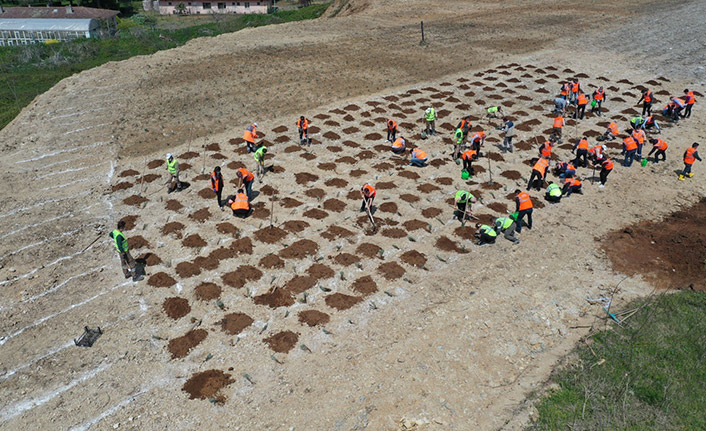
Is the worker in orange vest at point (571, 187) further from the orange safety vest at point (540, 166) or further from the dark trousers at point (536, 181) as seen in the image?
the orange safety vest at point (540, 166)

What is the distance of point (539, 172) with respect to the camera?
2006cm

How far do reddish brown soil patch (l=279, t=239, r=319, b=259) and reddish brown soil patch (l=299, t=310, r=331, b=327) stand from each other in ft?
9.75

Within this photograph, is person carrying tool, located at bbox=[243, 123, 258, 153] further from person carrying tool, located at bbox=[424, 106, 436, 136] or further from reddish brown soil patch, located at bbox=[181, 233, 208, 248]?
person carrying tool, located at bbox=[424, 106, 436, 136]

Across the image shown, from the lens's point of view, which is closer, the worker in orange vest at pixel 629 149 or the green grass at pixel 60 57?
the worker in orange vest at pixel 629 149

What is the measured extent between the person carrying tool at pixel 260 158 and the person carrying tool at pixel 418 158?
683 centimetres

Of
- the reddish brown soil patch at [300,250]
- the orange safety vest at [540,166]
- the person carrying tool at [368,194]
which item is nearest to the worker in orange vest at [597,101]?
the orange safety vest at [540,166]

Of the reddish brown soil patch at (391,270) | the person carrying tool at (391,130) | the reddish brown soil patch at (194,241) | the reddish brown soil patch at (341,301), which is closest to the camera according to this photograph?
the reddish brown soil patch at (341,301)

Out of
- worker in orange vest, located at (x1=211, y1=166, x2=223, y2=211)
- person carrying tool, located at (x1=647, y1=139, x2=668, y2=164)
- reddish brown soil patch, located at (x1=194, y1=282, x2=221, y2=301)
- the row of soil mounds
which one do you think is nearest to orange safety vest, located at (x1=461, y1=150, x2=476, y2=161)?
the row of soil mounds

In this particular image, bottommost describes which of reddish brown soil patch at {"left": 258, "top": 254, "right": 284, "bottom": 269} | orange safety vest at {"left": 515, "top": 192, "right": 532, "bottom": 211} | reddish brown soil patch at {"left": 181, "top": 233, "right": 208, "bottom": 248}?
reddish brown soil patch at {"left": 258, "top": 254, "right": 284, "bottom": 269}

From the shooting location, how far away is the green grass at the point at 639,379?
10.5m

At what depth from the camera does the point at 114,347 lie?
12.9 meters

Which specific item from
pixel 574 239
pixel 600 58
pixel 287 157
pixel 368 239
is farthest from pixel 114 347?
pixel 600 58

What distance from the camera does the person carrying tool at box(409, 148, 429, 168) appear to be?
2234 centimetres

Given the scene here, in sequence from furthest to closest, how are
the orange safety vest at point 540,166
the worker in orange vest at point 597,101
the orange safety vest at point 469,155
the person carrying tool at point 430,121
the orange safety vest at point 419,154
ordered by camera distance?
the worker in orange vest at point 597,101 < the person carrying tool at point 430,121 < the orange safety vest at point 419,154 < the orange safety vest at point 469,155 < the orange safety vest at point 540,166
